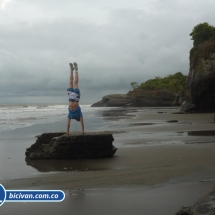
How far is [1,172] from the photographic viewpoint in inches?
314

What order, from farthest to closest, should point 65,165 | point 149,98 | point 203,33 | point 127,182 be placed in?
point 149,98 < point 203,33 < point 65,165 < point 127,182

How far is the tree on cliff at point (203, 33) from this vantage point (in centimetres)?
4047

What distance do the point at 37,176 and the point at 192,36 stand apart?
37.9 m

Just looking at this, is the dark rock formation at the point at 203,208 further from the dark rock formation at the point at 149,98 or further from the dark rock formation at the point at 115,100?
the dark rock formation at the point at 115,100

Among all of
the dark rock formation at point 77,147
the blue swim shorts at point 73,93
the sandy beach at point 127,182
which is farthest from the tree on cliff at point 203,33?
the dark rock formation at point 77,147

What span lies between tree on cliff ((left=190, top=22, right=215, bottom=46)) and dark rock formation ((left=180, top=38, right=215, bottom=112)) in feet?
15.0

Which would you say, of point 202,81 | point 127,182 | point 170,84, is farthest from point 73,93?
point 170,84

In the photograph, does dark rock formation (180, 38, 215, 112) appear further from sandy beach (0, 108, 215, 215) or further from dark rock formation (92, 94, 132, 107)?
dark rock formation (92, 94, 132, 107)

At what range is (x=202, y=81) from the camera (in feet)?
107

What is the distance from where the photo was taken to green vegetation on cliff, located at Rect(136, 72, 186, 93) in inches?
3686

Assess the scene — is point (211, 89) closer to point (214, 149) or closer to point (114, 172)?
point (214, 149)

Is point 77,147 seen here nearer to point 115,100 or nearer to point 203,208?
point 203,208

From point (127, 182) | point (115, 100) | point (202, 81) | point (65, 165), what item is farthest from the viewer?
point (115, 100)

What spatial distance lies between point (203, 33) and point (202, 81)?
10508 millimetres
